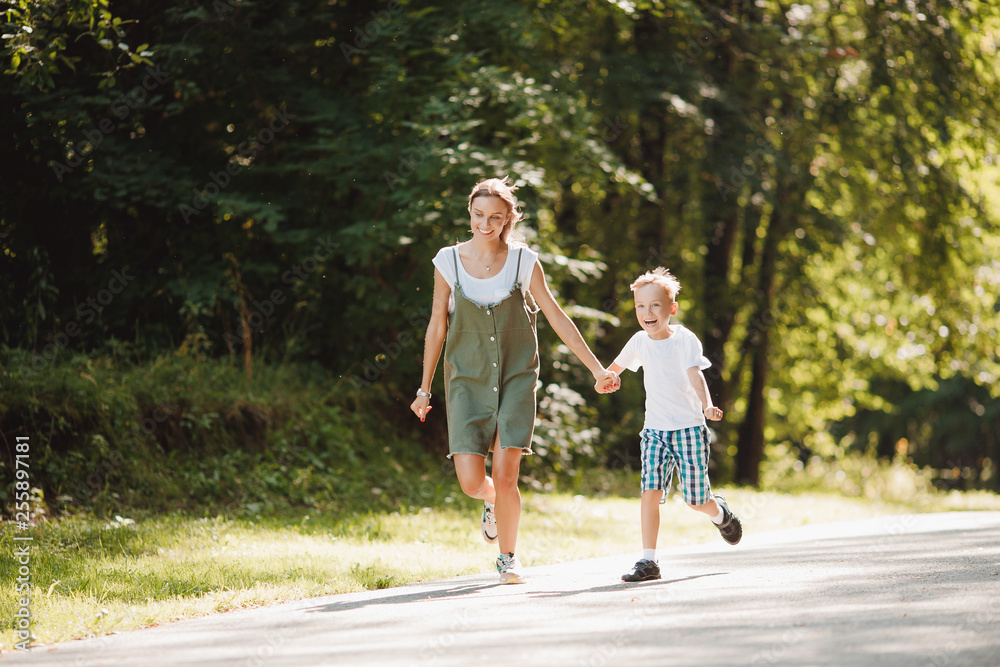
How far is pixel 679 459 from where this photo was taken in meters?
5.93

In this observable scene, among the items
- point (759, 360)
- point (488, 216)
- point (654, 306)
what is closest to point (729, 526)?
point (654, 306)

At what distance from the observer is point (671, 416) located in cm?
592

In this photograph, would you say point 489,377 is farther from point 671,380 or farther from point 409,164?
point 409,164

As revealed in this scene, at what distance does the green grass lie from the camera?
524 cm

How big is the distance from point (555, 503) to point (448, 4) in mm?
5669

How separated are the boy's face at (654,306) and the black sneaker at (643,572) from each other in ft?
4.47

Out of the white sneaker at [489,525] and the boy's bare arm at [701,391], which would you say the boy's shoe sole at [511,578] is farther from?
the boy's bare arm at [701,391]

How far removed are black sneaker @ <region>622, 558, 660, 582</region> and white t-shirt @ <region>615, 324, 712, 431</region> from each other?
808 mm

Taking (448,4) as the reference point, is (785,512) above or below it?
below

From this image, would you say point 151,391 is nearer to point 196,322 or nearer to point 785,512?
point 196,322

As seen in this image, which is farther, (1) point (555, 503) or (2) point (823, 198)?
(2) point (823, 198)

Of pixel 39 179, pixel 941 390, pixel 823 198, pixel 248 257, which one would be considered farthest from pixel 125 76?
pixel 941 390

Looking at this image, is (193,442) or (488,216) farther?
(193,442)

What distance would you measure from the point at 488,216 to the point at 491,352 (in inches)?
30.0
